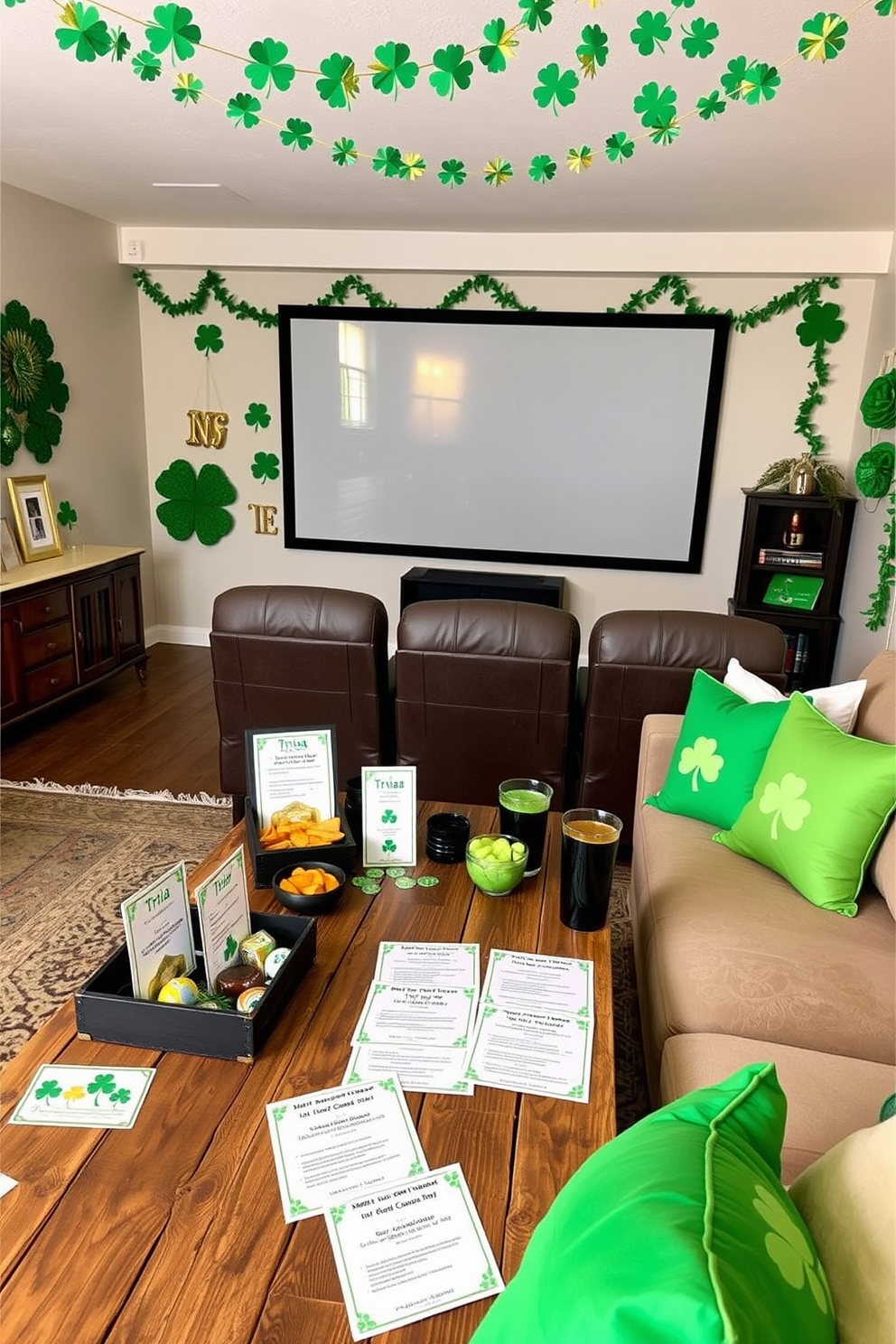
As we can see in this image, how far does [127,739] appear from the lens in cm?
420

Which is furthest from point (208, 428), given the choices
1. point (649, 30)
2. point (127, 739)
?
point (649, 30)

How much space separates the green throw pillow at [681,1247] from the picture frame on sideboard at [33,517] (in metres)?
4.37

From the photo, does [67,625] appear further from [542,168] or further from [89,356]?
[542,168]

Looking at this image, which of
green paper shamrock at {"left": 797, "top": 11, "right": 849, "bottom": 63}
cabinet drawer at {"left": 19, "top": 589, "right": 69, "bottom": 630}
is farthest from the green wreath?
green paper shamrock at {"left": 797, "top": 11, "right": 849, "bottom": 63}

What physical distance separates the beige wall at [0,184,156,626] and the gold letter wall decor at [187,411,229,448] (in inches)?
13.1

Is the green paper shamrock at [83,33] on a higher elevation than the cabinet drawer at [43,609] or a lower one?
higher

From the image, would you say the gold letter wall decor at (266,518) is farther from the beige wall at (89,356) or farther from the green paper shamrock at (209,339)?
the green paper shamrock at (209,339)

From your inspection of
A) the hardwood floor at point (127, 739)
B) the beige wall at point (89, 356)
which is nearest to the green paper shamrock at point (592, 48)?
the hardwood floor at point (127, 739)

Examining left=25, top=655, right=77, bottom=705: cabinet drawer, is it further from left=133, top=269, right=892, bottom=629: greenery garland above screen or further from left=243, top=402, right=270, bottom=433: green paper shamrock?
left=133, top=269, right=892, bottom=629: greenery garland above screen

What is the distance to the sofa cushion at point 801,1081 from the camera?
1.31m

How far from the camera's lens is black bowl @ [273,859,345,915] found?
1648 millimetres

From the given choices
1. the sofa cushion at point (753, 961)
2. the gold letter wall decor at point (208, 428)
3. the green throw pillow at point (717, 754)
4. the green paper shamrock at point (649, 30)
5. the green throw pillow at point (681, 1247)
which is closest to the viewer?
the green throw pillow at point (681, 1247)

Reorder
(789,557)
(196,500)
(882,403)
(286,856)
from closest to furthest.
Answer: (286,856) → (882,403) → (789,557) → (196,500)

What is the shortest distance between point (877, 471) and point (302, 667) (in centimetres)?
283
